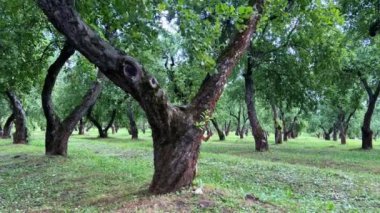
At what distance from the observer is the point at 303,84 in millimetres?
25328

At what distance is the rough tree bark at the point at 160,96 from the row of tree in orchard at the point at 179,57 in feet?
0.06

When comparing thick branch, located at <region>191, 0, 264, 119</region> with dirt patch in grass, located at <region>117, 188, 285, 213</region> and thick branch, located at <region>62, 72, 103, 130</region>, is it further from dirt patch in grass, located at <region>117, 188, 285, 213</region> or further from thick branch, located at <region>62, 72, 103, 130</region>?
thick branch, located at <region>62, 72, 103, 130</region>

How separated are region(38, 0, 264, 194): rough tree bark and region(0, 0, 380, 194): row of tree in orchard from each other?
0.06 ft

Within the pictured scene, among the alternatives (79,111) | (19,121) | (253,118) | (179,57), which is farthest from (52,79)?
(179,57)

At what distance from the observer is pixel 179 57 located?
115ft

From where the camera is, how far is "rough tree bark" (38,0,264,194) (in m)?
7.73

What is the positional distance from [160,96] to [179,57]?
27080 mm

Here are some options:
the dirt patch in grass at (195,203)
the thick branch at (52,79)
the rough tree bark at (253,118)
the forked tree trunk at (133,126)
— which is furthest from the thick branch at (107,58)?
the forked tree trunk at (133,126)

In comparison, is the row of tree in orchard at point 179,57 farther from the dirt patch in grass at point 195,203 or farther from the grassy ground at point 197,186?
the grassy ground at point 197,186

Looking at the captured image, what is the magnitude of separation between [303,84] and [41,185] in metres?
17.3

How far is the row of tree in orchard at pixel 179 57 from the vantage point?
309 inches

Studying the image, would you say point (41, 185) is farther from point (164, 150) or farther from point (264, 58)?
point (264, 58)

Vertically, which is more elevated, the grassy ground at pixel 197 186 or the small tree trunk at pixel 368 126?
the small tree trunk at pixel 368 126

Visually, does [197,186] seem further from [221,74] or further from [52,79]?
[52,79]
